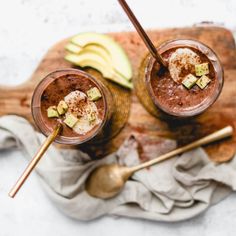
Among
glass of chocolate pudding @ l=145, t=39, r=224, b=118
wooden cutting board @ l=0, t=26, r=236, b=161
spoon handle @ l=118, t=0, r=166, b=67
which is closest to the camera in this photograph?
spoon handle @ l=118, t=0, r=166, b=67

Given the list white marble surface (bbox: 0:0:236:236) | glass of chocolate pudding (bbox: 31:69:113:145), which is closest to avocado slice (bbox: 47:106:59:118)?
glass of chocolate pudding (bbox: 31:69:113:145)

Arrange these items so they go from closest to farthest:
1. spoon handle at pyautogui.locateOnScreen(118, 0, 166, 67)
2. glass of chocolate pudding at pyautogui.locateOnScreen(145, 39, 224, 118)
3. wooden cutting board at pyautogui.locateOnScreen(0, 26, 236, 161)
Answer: spoon handle at pyautogui.locateOnScreen(118, 0, 166, 67)
glass of chocolate pudding at pyautogui.locateOnScreen(145, 39, 224, 118)
wooden cutting board at pyautogui.locateOnScreen(0, 26, 236, 161)

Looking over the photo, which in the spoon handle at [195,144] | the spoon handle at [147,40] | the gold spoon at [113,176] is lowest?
the gold spoon at [113,176]

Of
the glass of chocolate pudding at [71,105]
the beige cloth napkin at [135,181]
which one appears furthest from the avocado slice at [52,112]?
the beige cloth napkin at [135,181]

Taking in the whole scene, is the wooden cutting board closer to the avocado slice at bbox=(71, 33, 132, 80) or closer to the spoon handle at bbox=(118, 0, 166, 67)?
the avocado slice at bbox=(71, 33, 132, 80)

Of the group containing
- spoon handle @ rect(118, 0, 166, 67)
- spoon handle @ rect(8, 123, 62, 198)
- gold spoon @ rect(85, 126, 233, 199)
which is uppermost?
spoon handle @ rect(118, 0, 166, 67)

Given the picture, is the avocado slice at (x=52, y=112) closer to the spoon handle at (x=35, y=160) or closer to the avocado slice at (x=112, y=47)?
the spoon handle at (x=35, y=160)
